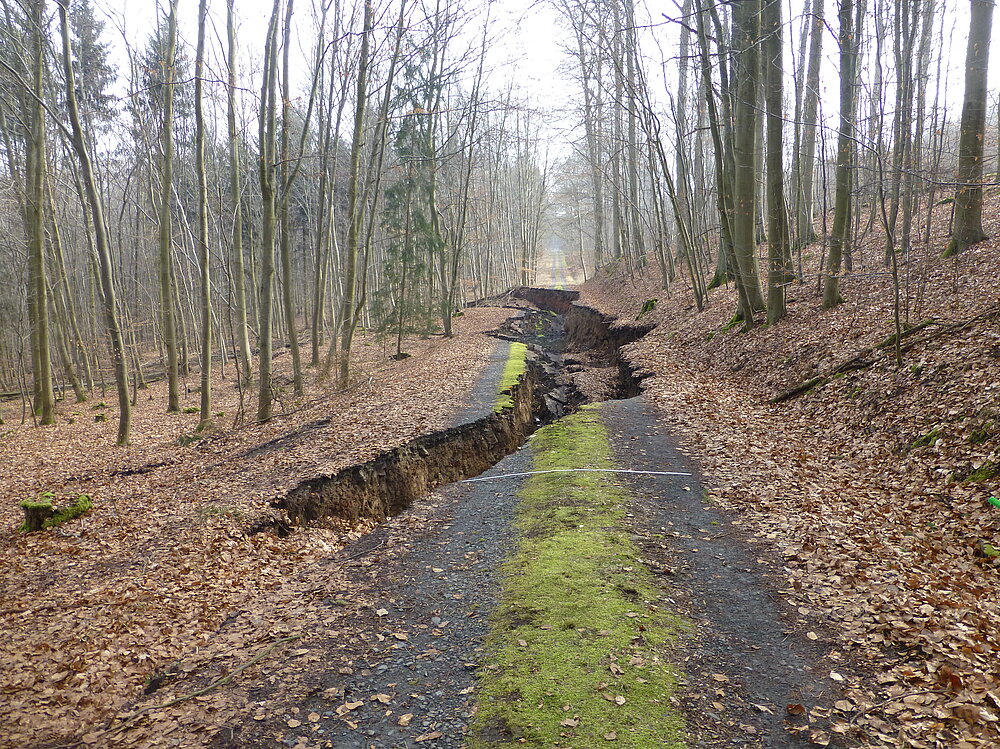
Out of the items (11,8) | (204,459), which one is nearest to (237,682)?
(204,459)

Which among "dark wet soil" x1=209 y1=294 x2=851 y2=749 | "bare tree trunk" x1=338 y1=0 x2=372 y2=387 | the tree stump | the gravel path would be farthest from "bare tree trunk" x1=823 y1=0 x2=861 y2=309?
the tree stump

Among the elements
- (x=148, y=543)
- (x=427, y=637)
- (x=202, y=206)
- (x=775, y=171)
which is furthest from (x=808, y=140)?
(x=148, y=543)

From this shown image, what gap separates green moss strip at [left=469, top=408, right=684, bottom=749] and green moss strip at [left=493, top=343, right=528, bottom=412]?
509cm

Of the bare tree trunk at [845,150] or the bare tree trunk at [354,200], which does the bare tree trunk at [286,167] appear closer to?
the bare tree trunk at [354,200]

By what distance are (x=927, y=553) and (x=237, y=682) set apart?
229 inches

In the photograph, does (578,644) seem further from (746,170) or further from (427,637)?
(746,170)

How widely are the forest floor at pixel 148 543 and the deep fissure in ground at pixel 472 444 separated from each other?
0.30m

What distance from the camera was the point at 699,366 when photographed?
1380 centimetres

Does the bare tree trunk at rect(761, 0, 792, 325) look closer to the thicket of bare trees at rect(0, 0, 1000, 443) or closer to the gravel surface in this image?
the thicket of bare trees at rect(0, 0, 1000, 443)

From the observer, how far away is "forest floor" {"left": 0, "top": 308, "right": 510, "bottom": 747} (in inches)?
178

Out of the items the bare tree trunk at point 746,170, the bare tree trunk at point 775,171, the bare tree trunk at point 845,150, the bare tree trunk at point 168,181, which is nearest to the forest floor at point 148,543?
the bare tree trunk at point 168,181

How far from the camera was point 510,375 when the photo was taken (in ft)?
47.8

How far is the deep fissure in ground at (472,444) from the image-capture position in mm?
8031

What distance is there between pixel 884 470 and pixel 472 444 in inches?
238
